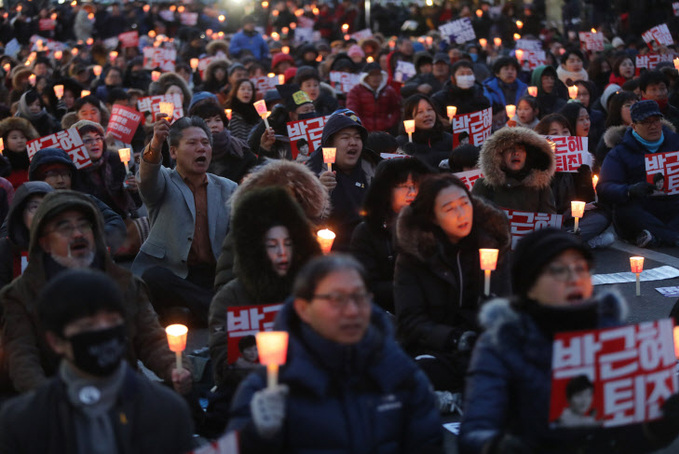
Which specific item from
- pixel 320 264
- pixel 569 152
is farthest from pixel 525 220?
pixel 320 264

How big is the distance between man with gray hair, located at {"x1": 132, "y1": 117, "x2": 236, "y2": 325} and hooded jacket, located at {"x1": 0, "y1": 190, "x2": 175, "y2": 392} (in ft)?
6.52

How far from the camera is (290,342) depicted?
3311 millimetres

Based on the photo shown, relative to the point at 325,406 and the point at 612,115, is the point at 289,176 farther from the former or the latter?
the point at 612,115

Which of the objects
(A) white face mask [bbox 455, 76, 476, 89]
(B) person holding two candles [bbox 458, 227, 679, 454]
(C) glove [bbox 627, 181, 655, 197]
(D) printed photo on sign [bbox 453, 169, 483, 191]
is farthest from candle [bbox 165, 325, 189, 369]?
(A) white face mask [bbox 455, 76, 476, 89]

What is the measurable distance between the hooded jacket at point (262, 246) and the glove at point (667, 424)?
66.8 inches

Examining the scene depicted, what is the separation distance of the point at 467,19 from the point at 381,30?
645cm

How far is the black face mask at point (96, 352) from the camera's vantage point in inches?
121

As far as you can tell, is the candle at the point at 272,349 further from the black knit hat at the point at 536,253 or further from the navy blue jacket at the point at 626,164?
Result: the navy blue jacket at the point at 626,164

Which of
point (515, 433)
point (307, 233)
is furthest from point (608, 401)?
point (307, 233)

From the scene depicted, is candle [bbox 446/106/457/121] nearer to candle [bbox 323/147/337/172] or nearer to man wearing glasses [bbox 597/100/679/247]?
man wearing glasses [bbox 597/100/679/247]

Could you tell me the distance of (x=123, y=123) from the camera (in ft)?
32.7

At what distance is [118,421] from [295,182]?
261 centimetres

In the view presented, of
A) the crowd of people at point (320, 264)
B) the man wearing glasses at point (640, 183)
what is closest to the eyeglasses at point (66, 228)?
the crowd of people at point (320, 264)

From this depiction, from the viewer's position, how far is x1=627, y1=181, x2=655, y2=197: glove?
8.87m
